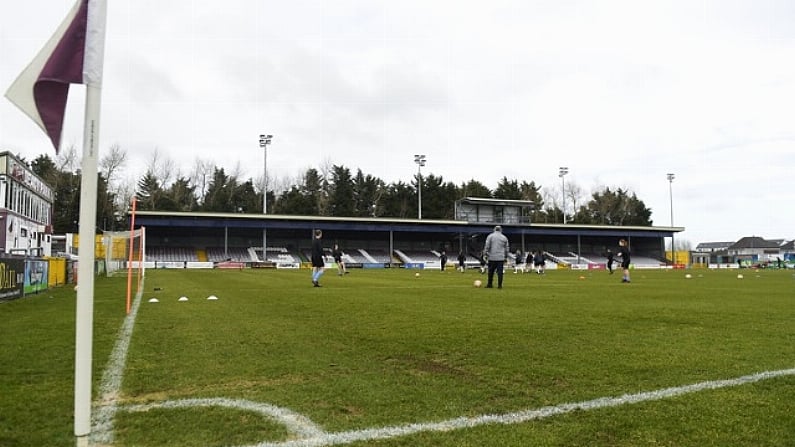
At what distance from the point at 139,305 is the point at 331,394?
9.38m

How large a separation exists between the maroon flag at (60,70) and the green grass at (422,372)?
2.15 meters

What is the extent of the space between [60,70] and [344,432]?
3.07 m

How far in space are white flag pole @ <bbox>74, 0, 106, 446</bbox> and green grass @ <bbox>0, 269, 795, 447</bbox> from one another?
39 centimetres

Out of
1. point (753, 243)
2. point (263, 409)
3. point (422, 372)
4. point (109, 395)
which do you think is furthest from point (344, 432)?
point (753, 243)

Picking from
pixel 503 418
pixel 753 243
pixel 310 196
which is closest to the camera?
pixel 503 418

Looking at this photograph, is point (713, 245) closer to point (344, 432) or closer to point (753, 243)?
point (753, 243)

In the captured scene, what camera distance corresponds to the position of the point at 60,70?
3.51m

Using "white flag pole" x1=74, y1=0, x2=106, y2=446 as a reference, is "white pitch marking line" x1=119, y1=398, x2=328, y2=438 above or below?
below

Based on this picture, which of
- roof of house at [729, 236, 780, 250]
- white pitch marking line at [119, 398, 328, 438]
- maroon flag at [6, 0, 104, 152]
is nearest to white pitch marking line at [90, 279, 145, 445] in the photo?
white pitch marking line at [119, 398, 328, 438]

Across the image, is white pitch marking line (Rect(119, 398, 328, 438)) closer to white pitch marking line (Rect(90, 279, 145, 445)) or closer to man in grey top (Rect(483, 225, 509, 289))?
white pitch marking line (Rect(90, 279, 145, 445))

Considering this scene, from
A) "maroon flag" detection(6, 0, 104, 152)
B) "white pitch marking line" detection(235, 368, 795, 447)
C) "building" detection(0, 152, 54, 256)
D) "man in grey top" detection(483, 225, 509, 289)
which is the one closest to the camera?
"white pitch marking line" detection(235, 368, 795, 447)

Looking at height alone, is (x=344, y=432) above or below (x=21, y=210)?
below

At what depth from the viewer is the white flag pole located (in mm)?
3221

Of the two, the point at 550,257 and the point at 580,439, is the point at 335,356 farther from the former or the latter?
the point at 550,257
